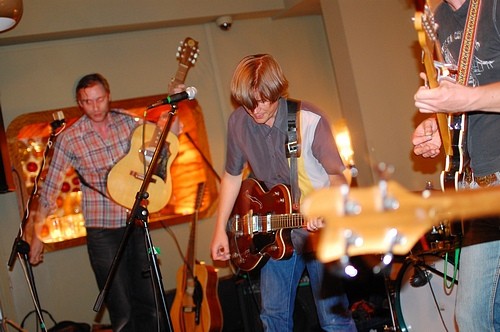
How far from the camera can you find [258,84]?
3314 mm

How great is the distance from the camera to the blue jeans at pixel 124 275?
4875 millimetres

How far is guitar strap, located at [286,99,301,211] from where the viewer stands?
342 centimetres

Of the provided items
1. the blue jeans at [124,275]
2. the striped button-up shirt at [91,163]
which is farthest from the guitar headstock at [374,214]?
the striped button-up shirt at [91,163]

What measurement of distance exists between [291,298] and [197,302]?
191 cm

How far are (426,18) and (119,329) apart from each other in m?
3.41

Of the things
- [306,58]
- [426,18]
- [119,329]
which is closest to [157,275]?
[119,329]

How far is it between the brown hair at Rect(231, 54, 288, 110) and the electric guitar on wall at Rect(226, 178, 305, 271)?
19.1 inches

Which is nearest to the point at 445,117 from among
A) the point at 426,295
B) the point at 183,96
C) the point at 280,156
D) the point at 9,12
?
the point at 280,156

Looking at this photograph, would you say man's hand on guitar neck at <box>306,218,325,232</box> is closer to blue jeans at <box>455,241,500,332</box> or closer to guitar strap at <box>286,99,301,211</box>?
guitar strap at <box>286,99,301,211</box>

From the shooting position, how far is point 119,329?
16.0 feet

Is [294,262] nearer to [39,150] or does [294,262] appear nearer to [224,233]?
[224,233]

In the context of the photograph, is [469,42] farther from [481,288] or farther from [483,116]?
[481,288]

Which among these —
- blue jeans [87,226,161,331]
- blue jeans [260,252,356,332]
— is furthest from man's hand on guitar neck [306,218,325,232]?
blue jeans [87,226,161,331]

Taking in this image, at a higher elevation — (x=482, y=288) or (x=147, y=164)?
(x=147, y=164)
